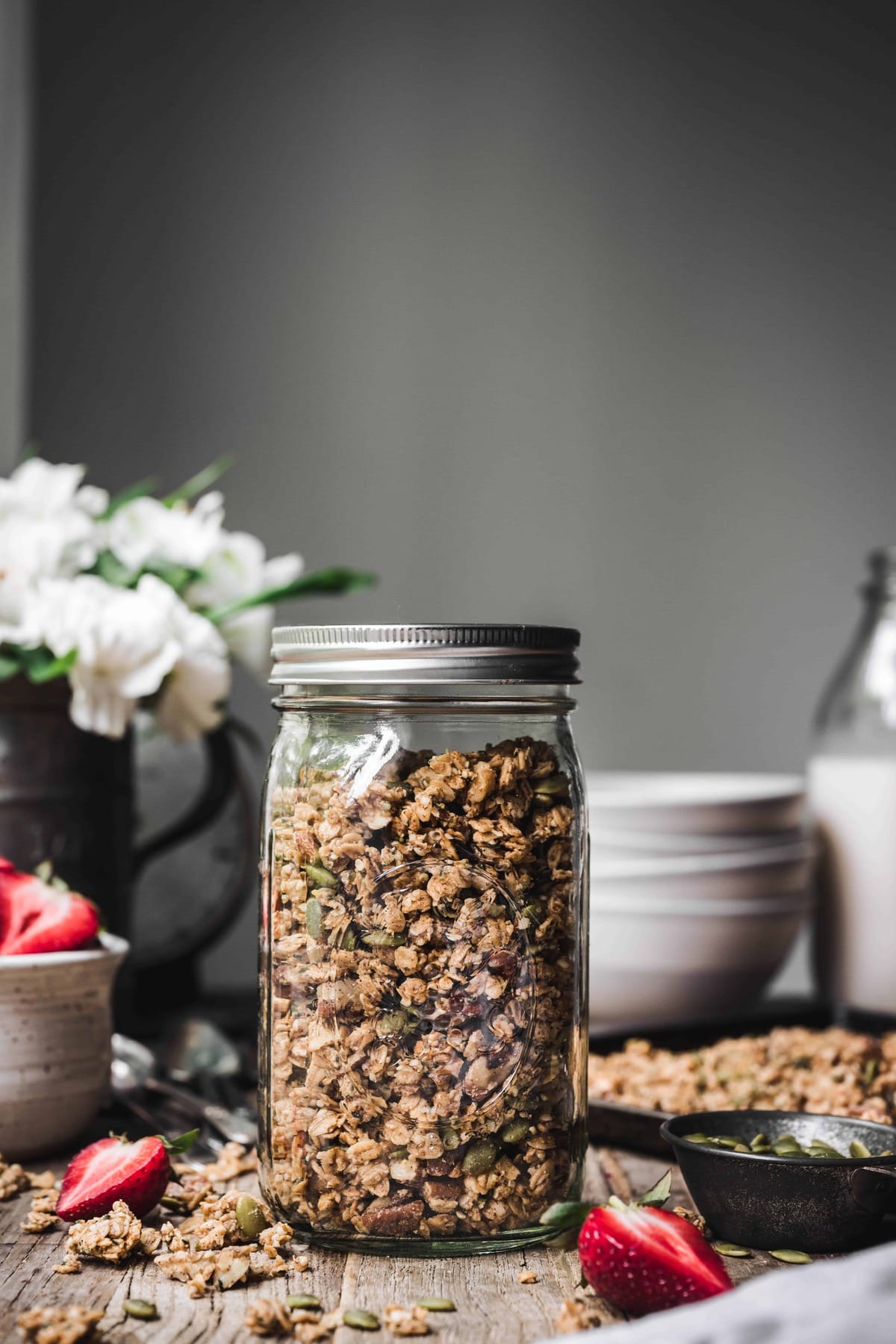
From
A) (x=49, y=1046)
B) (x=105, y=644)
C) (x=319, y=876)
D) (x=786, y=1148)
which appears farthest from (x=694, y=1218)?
(x=105, y=644)

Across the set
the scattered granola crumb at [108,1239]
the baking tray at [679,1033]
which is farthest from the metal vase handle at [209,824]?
the scattered granola crumb at [108,1239]

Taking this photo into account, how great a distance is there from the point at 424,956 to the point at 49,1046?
339 millimetres

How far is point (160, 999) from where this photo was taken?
51.9 inches

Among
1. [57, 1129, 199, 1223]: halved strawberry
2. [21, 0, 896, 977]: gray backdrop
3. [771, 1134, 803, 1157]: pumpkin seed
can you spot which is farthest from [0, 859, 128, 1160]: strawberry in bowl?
[21, 0, 896, 977]: gray backdrop

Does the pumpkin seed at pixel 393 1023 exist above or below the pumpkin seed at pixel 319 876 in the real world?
below

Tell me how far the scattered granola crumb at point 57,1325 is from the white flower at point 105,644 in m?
0.49

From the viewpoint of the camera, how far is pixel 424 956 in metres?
0.68

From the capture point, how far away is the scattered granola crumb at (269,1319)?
60cm

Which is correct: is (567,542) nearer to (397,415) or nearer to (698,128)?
(397,415)

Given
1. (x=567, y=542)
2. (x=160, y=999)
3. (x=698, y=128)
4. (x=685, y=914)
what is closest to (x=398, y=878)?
(x=685, y=914)

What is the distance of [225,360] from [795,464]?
0.83 metres

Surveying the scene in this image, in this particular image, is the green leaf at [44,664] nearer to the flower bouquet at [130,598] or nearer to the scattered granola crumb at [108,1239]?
the flower bouquet at [130,598]

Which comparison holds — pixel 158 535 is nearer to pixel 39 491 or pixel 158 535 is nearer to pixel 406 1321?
pixel 39 491

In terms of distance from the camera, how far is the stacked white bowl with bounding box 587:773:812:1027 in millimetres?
1192
